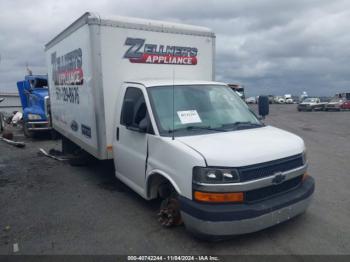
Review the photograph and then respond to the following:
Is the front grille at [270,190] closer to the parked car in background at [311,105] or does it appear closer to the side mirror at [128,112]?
the side mirror at [128,112]

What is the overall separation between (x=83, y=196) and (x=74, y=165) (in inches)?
103

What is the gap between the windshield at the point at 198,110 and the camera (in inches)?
174

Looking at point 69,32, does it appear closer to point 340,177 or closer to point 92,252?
point 92,252

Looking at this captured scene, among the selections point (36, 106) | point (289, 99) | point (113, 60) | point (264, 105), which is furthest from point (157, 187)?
point (289, 99)

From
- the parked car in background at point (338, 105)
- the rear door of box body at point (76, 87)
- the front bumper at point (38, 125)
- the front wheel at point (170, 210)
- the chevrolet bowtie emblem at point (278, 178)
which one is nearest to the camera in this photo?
the chevrolet bowtie emblem at point (278, 178)

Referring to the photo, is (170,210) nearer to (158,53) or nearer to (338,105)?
(158,53)

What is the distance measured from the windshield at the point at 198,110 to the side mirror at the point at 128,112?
415 mm

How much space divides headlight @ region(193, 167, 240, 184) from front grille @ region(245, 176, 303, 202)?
28 cm

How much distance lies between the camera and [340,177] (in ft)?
23.2

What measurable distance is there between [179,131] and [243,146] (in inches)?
35.7

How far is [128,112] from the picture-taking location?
16.4ft

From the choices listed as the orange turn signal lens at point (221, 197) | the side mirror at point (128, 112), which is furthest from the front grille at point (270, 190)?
the side mirror at point (128, 112)

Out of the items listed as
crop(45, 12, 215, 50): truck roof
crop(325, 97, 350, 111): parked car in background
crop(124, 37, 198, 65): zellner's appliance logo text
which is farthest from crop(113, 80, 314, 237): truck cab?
crop(325, 97, 350, 111): parked car in background

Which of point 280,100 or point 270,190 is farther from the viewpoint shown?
point 280,100
